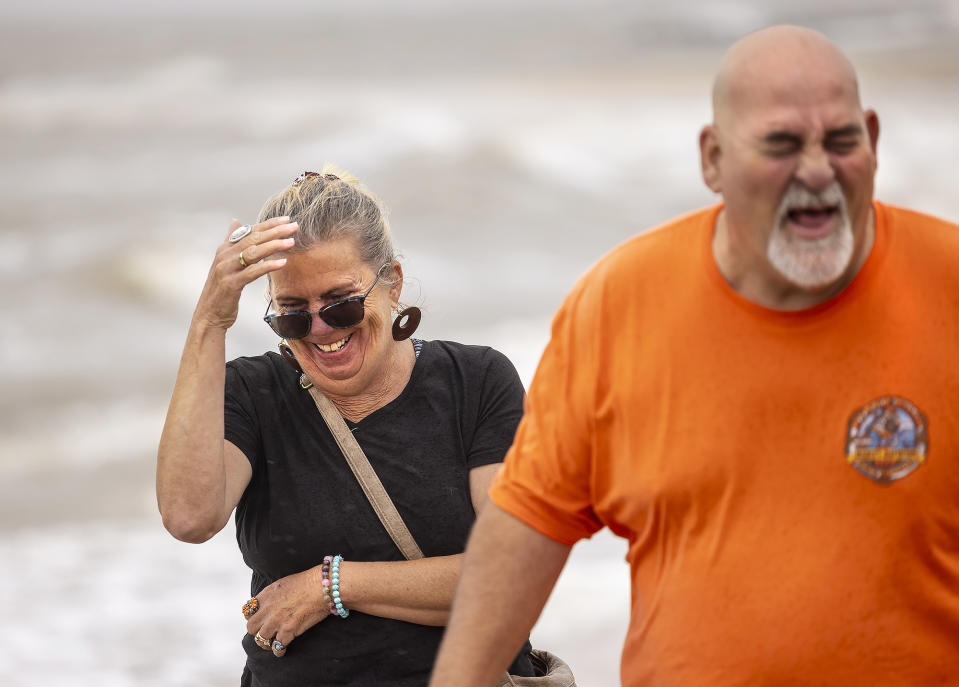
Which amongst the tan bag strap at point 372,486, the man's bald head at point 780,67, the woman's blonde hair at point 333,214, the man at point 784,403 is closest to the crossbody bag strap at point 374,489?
the tan bag strap at point 372,486

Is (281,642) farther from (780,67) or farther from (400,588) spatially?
(780,67)

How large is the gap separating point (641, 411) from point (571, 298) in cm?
22

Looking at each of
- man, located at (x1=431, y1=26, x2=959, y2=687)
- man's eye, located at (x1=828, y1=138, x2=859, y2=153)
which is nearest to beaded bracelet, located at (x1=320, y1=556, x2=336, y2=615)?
man, located at (x1=431, y1=26, x2=959, y2=687)

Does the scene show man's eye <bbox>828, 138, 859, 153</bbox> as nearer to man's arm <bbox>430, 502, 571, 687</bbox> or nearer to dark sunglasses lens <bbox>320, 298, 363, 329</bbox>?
man's arm <bbox>430, 502, 571, 687</bbox>

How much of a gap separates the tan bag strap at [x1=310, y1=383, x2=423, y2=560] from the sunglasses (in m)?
0.20

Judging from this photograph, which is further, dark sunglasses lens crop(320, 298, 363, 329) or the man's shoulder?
dark sunglasses lens crop(320, 298, 363, 329)

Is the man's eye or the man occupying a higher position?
the man's eye

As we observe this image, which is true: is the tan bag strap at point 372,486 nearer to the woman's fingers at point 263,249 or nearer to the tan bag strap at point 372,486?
the tan bag strap at point 372,486

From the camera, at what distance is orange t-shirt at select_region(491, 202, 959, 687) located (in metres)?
1.77

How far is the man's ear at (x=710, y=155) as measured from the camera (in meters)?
1.85

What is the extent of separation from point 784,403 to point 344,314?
1129 mm

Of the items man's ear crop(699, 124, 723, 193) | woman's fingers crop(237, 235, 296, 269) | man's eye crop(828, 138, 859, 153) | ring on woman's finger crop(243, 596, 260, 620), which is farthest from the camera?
ring on woman's finger crop(243, 596, 260, 620)

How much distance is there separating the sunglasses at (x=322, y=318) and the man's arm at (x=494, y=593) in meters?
0.76

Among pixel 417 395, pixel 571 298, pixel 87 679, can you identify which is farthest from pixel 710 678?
pixel 87 679
